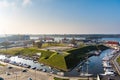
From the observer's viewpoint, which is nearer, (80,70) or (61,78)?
(61,78)

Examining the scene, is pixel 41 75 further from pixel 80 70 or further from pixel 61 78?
pixel 80 70

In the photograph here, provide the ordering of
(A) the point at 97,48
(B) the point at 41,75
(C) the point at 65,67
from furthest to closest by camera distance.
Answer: (A) the point at 97,48 → (C) the point at 65,67 → (B) the point at 41,75

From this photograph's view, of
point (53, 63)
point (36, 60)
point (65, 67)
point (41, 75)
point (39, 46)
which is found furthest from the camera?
point (39, 46)

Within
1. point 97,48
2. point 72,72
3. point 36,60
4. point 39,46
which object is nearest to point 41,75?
point 72,72

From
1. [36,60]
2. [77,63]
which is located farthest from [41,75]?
[36,60]

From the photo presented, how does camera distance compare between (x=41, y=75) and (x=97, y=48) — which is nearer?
(x=41, y=75)

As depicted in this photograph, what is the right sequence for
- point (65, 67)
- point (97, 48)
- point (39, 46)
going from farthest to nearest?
point (97, 48) < point (39, 46) < point (65, 67)

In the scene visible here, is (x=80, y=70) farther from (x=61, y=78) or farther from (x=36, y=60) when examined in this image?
(x=36, y=60)

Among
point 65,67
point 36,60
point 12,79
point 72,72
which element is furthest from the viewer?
point 36,60

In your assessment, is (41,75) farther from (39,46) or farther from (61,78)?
(39,46)
